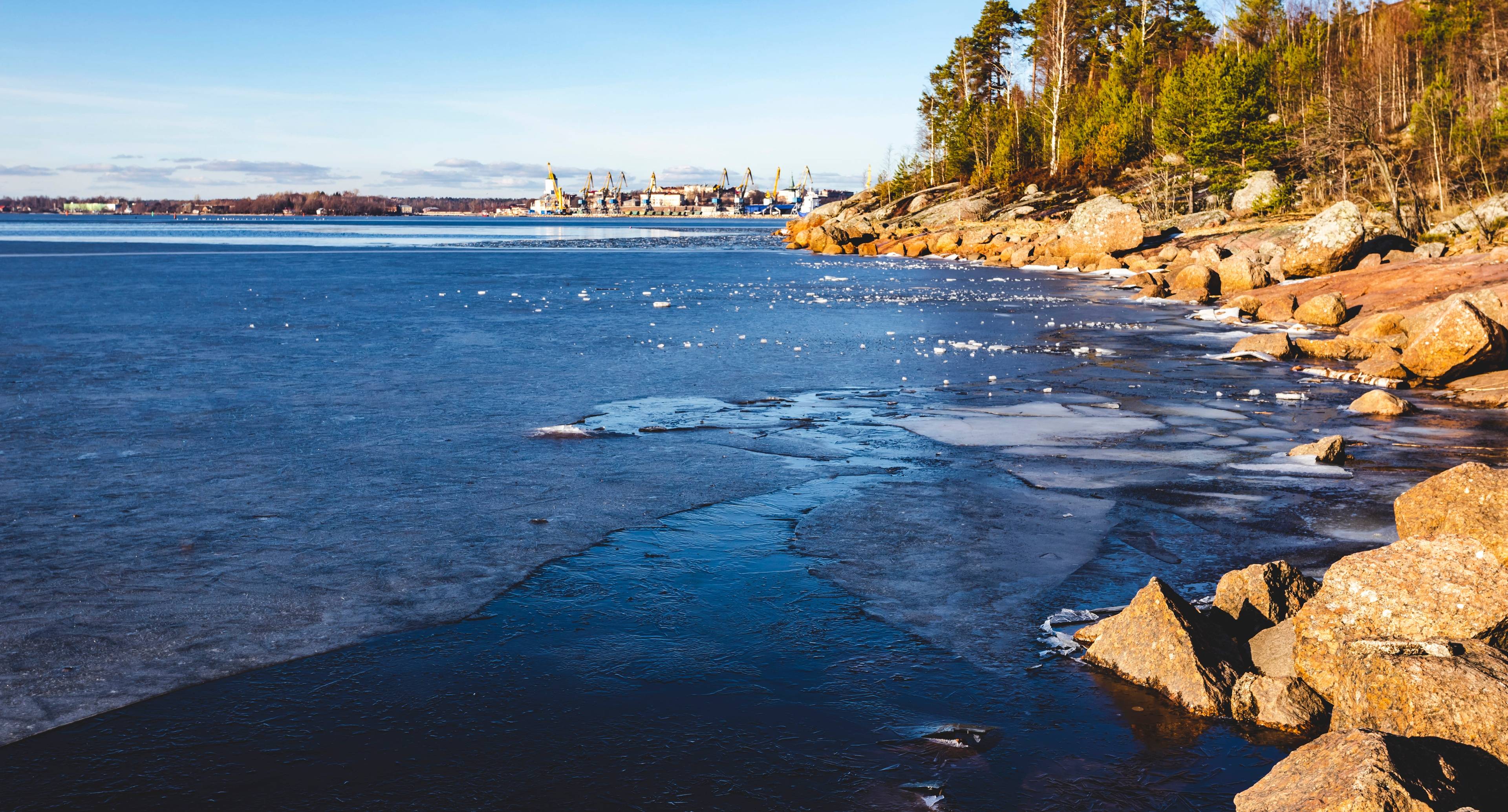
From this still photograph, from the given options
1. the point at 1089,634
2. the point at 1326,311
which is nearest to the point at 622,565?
the point at 1089,634

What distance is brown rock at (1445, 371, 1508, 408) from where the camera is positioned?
531 inches

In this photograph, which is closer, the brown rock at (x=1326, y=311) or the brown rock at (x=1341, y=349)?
the brown rock at (x=1341, y=349)

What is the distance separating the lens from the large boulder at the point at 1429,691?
4.42m

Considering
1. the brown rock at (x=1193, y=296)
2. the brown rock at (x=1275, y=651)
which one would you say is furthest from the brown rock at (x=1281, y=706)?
the brown rock at (x=1193, y=296)

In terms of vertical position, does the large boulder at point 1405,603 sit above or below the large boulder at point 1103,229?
below

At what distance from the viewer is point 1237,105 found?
52000mm

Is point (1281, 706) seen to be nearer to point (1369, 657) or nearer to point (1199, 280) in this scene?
point (1369, 657)

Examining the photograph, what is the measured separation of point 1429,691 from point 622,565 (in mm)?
5056

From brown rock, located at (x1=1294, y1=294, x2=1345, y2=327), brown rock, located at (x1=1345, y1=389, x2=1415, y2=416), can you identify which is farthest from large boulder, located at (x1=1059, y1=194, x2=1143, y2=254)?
brown rock, located at (x1=1345, y1=389, x2=1415, y2=416)

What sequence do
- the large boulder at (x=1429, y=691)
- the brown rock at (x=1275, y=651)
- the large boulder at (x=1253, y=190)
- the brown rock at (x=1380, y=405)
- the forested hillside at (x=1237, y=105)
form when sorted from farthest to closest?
the large boulder at (x=1253, y=190), the forested hillside at (x=1237, y=105), the brown rock at (x=1380, y=405), the brown rock at (x=1275, y=651), the large boulder at (x=1429, y=691)

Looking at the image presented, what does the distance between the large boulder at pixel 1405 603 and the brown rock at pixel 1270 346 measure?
13.7m

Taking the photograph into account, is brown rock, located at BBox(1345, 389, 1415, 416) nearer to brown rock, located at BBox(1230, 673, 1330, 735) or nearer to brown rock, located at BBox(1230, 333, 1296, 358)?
brown rock, located at BBox(1230, 333, 1296, 358)

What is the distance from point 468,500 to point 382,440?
3.02 m

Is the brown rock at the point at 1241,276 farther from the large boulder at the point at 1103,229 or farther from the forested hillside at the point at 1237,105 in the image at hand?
the large boulder at the point at 1103,229
